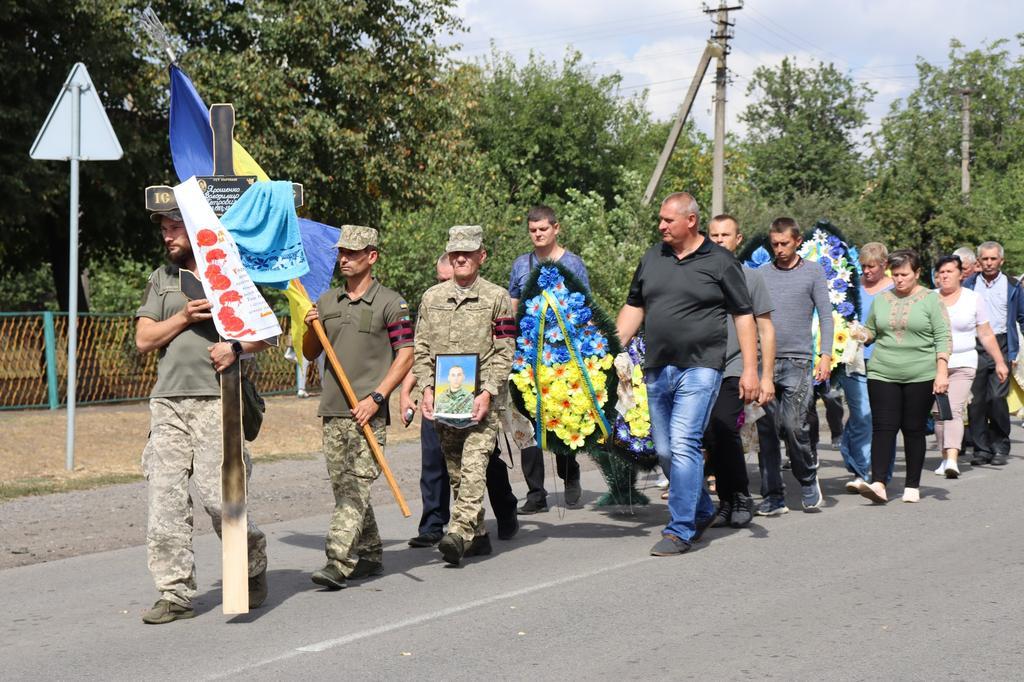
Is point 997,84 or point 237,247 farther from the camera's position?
point 997,84

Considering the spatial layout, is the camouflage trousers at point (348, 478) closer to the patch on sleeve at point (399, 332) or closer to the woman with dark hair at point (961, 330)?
the patch on sleeve at point (399, 332)

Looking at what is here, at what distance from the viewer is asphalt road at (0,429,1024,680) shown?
5645 mm

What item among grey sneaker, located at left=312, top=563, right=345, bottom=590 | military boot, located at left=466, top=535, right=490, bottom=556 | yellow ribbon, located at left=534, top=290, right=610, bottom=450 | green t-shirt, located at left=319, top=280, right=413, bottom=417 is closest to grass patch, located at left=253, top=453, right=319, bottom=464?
yellow ribbon, located at left=534, top=290, right=610, bottom=450

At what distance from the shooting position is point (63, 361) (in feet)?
57.5

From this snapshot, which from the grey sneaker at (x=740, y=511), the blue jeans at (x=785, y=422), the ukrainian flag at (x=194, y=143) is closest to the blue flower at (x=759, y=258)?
the blue jeans at (x=785, y=422)

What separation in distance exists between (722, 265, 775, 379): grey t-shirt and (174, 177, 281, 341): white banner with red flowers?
3.56 m

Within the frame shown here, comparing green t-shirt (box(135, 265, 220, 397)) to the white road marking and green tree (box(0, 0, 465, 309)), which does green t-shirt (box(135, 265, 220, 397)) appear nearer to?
the white road marking

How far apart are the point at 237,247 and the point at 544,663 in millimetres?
2505

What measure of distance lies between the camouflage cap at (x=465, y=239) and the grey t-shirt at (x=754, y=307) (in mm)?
1968

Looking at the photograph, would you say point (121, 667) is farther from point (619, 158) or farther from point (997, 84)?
point (997, 84)

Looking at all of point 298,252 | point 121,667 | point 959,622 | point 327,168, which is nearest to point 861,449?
point 959,622

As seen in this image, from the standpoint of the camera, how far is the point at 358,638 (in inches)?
240

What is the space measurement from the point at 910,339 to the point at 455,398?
4.33 meters

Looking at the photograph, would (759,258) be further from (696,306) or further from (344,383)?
(344,383)
